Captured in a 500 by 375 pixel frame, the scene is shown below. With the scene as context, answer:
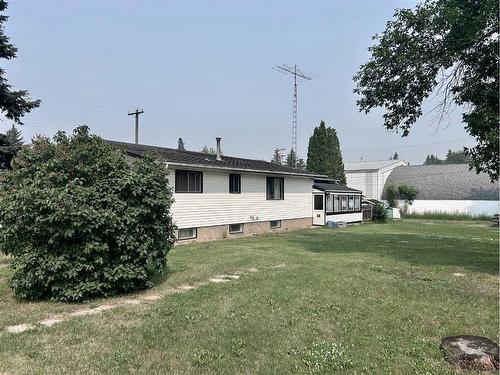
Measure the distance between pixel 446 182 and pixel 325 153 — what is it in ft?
47.8

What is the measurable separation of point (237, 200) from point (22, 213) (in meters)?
13.1

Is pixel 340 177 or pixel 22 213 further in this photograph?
pixel 340 177

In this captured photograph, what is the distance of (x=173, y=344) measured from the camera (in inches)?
180

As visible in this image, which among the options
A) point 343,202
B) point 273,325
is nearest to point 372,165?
point 343,202

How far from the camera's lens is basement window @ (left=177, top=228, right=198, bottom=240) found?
1638 cm

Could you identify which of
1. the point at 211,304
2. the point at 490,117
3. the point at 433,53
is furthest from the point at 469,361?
the point at 433,53

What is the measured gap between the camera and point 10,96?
1452 cm

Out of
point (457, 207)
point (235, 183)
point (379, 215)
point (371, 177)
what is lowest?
point (379, 215)

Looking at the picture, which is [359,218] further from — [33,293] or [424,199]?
[33,293]

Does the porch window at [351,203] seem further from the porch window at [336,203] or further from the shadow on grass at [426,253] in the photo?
the shadow on grass at [426,253]

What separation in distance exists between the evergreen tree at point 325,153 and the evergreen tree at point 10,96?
96.9 ft

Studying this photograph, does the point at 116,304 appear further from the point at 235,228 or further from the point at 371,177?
the point at 371,177

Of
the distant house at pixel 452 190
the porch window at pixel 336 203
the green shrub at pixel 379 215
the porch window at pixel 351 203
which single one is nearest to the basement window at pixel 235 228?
the porch window at pixel 336 203

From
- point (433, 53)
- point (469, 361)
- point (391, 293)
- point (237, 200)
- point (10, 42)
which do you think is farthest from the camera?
point (237, 200)
